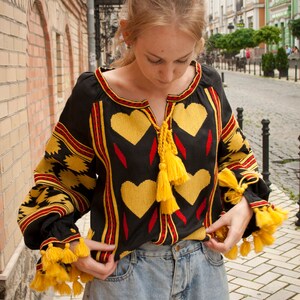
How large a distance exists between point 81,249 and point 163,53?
2.11ft

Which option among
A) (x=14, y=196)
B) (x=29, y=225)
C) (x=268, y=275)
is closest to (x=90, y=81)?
(x=29, y=225)

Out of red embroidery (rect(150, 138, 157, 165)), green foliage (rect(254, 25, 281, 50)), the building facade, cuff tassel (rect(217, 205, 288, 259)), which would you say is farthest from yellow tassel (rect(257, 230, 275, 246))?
the building facade

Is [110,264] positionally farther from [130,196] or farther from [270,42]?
[270,42]

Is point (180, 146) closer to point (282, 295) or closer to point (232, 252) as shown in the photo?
point (232, 252)

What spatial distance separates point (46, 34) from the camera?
670cm

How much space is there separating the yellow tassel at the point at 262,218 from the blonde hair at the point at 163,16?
60 centimetres

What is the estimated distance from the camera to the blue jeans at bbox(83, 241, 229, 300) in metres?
1.92

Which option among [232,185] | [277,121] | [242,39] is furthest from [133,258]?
[242,39]

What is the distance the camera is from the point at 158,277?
6.39 feet

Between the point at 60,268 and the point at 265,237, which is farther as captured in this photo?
the point at 265,237

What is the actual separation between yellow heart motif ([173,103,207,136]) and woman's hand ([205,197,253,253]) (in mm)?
302

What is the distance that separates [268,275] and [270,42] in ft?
145

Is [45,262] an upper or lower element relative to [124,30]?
lower

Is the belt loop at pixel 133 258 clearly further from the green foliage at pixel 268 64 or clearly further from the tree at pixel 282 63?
the green foliage at pixel 268 64
